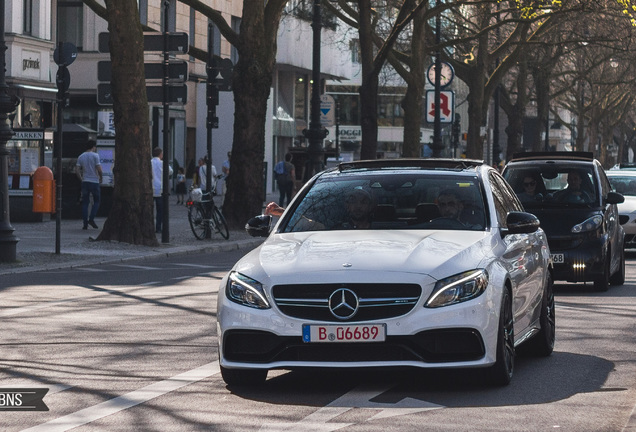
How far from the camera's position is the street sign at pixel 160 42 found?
25156mm

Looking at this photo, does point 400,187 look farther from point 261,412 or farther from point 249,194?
point 249,194

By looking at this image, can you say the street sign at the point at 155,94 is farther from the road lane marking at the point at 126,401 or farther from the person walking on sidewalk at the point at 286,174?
the person walking on sidewalk at the point at 286,174

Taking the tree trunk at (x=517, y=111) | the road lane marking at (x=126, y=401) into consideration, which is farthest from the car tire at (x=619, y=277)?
the tree trunk at (x=517, y=111)

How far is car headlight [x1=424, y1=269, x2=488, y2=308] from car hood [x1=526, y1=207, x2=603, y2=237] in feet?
28.2

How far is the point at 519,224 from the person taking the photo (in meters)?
9.60

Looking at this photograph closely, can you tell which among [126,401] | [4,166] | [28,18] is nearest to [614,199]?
[4,166]

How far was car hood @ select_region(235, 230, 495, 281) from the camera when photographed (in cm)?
841

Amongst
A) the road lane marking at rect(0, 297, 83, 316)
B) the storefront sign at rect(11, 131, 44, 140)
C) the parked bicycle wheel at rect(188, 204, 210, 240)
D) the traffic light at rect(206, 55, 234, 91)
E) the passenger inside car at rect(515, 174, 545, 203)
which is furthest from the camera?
the storefront sign at rect(11, 131, 44, 140)

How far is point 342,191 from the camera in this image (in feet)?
32.7

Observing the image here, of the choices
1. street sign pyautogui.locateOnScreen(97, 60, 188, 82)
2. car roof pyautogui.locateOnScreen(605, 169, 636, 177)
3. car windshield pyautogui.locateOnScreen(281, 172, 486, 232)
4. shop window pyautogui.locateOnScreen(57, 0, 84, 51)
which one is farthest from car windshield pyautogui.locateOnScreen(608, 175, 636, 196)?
shop window pyautogui.locateOnScreen(57, 0, 84, 51)

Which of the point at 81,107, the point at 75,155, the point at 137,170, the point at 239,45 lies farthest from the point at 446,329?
the point at 81,107

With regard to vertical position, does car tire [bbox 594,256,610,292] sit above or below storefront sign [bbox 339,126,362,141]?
below

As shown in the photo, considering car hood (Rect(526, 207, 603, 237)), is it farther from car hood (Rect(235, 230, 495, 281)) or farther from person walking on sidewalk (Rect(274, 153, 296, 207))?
person walking on sidewalk (Rect(274, 153, 296, 207))

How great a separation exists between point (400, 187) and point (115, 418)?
306 cm
